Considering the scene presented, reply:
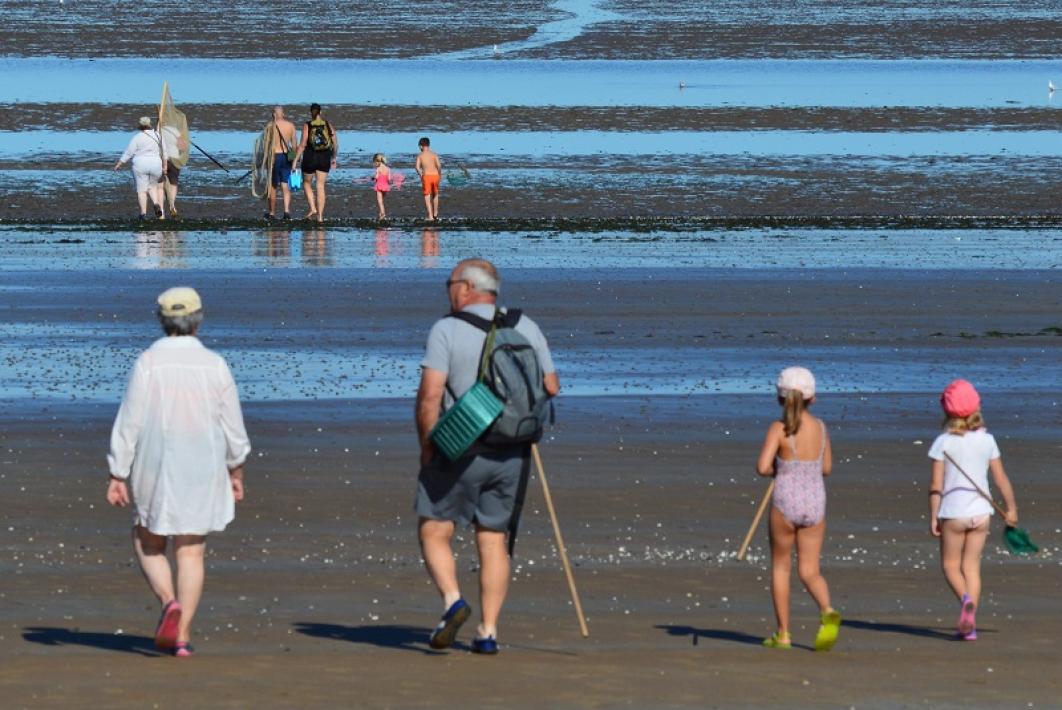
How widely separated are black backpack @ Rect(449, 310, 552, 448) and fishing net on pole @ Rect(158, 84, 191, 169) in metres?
19.4

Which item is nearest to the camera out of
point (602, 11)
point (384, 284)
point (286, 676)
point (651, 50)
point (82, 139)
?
point (286, 676)

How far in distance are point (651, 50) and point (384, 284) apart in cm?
4509

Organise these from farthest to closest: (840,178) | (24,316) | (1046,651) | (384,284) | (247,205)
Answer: (840,178) → (247,205) → (384,284) → (24,316) → (1046,651)

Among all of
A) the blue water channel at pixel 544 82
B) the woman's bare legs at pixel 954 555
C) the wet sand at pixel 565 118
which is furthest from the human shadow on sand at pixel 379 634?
the blue water channel at pixel 544 82

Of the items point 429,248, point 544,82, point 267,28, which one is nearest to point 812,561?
point 429,248

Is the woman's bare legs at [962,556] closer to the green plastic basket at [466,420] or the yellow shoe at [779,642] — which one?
the yellow shoe at [779,642]

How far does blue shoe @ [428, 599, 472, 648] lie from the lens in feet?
25.6

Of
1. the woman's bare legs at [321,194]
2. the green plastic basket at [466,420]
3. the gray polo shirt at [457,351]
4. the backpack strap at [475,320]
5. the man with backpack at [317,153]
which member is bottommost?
the woman's bare legs at [321,194]

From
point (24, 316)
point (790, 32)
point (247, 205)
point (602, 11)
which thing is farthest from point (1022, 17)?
point (24, 316)

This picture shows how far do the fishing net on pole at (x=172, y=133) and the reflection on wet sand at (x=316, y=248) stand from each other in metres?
2.38

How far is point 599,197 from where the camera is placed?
29984 millimetres

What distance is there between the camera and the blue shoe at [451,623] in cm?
780

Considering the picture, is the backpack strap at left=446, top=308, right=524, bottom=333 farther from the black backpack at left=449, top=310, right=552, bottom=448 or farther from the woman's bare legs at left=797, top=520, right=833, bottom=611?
the woman's bare legs at left=797, top=520, right=833, bottom=611

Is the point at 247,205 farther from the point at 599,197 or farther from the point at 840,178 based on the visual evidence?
the point at 840,178
